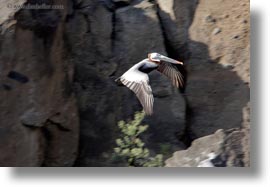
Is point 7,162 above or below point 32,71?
below

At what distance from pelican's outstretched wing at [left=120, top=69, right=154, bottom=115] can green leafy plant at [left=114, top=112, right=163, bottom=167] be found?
0.05 metres

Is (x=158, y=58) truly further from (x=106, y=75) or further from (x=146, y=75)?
(x=106, y=75)

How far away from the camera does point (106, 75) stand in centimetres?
557

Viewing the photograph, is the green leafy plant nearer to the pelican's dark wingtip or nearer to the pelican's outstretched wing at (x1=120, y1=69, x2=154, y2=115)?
the pelican's outstretched wing at (x1=120, y1=69, x2=154, y2=115)

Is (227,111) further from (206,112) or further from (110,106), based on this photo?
(110,106)

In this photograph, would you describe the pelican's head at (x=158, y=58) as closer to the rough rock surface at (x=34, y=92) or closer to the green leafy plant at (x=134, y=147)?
the green leafy plant at (x=134, y=147)

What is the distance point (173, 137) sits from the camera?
5578 millimetres

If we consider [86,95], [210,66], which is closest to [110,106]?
[86,95]

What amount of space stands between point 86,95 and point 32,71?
10.9 inches

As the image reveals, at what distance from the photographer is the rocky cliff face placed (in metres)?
5.47

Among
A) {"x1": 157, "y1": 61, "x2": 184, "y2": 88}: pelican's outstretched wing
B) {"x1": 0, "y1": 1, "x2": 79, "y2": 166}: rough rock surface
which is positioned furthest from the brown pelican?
{"x1": 0, "y1": 1, "x2": 79, "y2": 166}: rough rock surface

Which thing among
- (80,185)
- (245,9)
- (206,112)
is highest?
(245,9)

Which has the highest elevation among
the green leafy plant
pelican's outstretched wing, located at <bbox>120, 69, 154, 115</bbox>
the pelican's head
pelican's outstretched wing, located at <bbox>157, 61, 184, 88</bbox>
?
the pelican's head

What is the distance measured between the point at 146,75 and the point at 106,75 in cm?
19
